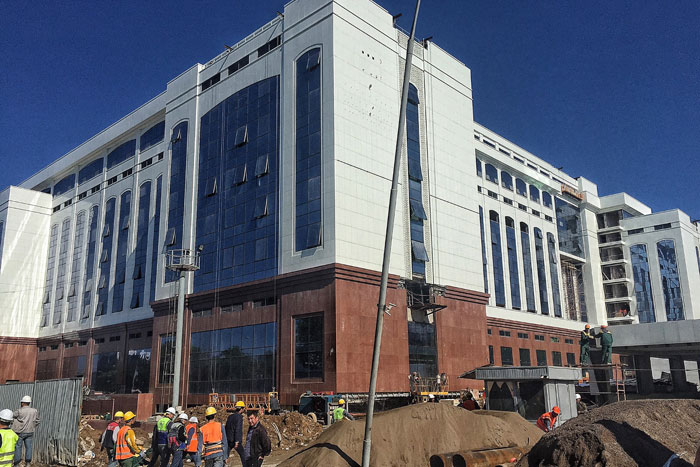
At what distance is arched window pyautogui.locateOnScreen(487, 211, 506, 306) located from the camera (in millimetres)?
61406

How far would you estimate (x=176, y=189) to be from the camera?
51.2m

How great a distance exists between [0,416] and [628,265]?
85381 millimetres

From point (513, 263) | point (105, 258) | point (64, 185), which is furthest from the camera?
point (64, 185)

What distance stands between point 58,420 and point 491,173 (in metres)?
53.1

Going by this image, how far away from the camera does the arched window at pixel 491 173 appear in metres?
65.5

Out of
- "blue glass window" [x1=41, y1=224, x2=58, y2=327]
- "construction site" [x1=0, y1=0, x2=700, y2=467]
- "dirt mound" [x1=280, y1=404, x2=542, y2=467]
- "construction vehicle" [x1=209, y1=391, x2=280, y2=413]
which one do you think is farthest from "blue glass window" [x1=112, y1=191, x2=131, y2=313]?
"dirt mound" [x1=280, y1=404, x2=542, y2=467]

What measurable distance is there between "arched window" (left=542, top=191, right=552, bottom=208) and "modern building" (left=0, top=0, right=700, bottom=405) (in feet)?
9.24

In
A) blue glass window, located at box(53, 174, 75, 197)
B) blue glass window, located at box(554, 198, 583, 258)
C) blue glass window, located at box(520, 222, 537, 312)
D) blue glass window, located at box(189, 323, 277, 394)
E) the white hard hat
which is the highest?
blue glass window, located at box(53, 174, 75, 197)

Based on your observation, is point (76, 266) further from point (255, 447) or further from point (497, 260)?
point (255, 447)

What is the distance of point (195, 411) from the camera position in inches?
1458

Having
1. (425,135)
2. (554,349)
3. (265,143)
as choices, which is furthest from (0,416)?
(554,349)

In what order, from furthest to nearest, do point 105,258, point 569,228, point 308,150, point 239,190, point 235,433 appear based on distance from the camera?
point 569,228 < point 105,258 < point 239,190 < point 308,150 < point 235,433

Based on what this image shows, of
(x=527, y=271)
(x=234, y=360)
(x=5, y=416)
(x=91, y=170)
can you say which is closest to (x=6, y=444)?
(x=5, y=416)

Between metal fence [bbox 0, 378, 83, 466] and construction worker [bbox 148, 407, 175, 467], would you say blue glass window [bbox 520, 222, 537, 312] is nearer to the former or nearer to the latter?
metal fence [bbox 0, 378, 83, 466]
